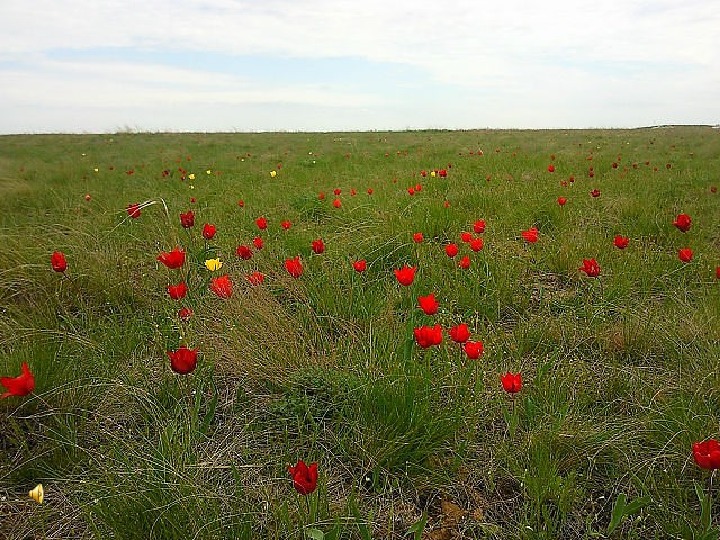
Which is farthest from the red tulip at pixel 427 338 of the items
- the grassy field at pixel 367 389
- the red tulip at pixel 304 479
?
the red tulip at pixel 304 479

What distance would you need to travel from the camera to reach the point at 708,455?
1414 millimetres

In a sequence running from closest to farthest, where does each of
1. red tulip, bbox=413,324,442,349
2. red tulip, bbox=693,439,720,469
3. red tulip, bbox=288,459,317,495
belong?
red tulip, bbox=288,459,317,495
red tulip, bbox=693,439,720,469
red tulip, bbox=413,324,442,349

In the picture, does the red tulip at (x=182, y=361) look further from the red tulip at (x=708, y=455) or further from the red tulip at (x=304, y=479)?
the red tulip at (x=708, y=455)

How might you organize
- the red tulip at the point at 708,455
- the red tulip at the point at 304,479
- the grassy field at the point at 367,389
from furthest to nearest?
the grassy field at the point at 367,389
the red tulip at the point at 708,455
the red tulip at the point at 304,479

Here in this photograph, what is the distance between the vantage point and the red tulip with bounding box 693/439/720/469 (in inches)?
54.4

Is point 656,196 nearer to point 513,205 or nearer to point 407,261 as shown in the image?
point 513,205

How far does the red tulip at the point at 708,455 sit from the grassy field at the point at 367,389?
0.08 metres

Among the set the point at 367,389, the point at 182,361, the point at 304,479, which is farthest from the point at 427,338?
the point at 182,361

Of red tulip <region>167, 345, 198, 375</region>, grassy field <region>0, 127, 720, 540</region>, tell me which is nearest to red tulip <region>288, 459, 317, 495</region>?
grassy field <region>0, 127, 720, 540</region>

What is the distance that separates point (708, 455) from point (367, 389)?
1.08 metres

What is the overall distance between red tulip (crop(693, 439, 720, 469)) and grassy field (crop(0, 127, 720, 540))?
3.0 inches

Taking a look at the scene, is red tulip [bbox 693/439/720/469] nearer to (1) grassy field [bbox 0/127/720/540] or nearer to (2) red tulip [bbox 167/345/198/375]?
(1) grassy field [bbox 0/127/720/540]

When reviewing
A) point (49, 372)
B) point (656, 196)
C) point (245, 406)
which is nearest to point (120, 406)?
point (49, 372)

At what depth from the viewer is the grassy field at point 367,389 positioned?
1.62 metres
